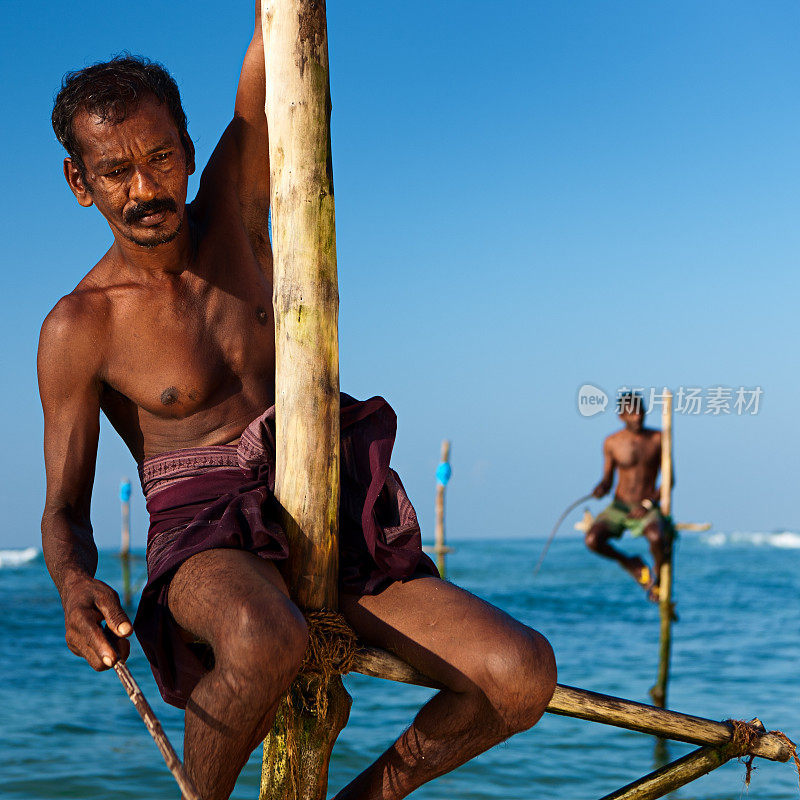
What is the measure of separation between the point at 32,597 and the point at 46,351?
2114 centimetres

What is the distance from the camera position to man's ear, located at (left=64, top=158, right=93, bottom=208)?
2.50 metres

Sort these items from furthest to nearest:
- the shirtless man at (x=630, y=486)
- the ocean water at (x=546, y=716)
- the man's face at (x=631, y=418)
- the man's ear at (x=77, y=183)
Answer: the man's face at (x=631, y=418)
the shirtless man at (x=630, y=486)
the ocean water at (x=546, y=716)
the man's ear at (x=77, y=183)

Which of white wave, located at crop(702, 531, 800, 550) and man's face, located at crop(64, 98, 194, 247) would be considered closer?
man's face, located at crop(64, 98, 194, 247)

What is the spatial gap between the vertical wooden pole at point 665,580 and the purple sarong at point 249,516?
24.7 feet

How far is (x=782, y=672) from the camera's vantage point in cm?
1091

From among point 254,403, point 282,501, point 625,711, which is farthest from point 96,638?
point 625,711

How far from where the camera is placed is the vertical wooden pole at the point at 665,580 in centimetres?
953

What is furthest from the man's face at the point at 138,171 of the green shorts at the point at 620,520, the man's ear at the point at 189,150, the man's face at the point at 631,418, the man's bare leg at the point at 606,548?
the man's face at the point at 631,418

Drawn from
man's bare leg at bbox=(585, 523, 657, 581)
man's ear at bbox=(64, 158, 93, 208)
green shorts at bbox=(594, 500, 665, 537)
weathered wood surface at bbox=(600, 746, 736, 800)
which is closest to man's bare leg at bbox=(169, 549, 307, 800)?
man's ear at bbox=(64, 158, 93, 208)

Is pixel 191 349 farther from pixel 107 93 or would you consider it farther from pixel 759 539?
pixel 759 539

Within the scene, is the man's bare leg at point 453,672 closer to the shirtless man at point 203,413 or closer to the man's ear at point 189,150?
the shirtless man at point 203,413

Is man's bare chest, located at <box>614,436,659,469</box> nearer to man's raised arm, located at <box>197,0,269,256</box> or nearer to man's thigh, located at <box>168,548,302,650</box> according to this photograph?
man's raised arm, located at <box>197,0,269,256</box>

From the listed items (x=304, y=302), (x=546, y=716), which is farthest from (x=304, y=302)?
(x=546, y=716)

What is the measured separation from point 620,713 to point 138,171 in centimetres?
194
